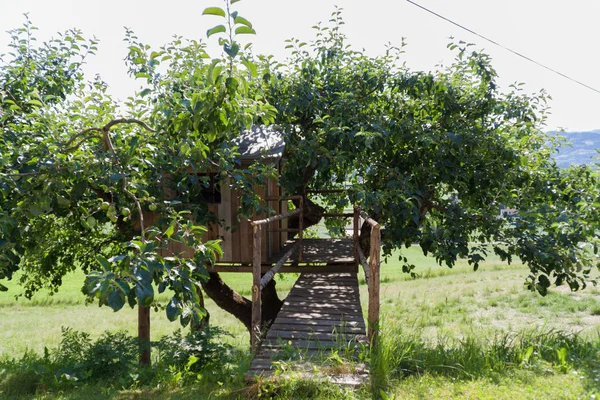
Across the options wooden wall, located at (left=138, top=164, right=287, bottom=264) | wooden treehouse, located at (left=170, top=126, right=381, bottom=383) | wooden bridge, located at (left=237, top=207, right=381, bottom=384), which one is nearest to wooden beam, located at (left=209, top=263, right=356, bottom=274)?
wooden treehouse, located at (left=170, top=126, right=381, bottom=383)

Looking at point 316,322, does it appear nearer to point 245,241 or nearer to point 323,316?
point 323,316

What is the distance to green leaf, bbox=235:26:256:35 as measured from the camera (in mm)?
2975

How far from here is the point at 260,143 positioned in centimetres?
802

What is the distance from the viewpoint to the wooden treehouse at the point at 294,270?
15.6 feet

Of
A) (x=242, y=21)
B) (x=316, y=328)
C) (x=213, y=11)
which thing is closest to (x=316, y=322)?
(x=316, y=328)

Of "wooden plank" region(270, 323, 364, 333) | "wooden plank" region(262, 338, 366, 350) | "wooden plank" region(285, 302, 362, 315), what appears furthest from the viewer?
"wooden plank" region(285, 302, 362, 315)

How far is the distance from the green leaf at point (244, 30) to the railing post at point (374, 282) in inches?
98.6

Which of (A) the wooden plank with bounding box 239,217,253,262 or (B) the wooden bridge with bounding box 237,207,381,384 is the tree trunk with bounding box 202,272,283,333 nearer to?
(A) the wooden plank with bounding box 239,217,253,262

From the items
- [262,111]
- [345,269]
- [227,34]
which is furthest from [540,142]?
[227,34]

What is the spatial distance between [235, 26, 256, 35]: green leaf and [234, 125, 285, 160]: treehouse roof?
13.7 feet

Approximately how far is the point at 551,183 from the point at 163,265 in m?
8.34

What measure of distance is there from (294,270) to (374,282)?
383 centimetres

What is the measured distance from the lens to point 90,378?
5785mm

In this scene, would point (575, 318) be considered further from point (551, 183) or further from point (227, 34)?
point (227, 34)
